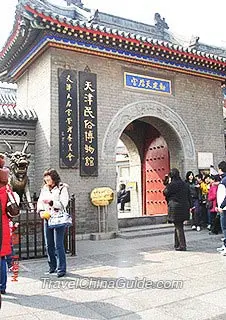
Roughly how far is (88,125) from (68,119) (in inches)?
21.2

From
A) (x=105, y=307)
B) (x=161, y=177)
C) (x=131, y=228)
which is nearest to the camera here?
(x=105, y=307)

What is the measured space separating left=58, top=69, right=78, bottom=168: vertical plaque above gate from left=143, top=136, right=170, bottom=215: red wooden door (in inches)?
145

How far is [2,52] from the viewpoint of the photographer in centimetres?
968

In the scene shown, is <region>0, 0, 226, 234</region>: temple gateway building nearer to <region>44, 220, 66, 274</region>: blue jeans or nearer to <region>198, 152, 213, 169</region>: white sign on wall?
<region>198, 152, 213, 169</region>: white sign on wall

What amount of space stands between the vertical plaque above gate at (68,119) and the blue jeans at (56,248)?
138 inches

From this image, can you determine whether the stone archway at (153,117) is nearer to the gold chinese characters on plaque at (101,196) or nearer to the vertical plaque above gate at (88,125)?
the vertical plaque above gate at (88,125)

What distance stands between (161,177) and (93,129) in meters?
3.53

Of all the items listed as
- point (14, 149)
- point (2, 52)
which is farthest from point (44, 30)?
point (14, 149)

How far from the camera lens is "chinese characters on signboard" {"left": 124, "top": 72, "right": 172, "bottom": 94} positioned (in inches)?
369

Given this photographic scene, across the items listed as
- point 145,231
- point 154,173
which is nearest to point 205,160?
point 154,173

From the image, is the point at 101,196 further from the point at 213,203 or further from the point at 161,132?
the point at 161,132

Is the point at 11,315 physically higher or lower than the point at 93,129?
lower

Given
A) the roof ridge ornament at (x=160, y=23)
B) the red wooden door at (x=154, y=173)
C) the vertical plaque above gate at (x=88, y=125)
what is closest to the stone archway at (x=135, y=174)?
the red wooden door at (x=154, y=173)

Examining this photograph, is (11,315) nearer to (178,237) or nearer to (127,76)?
(178,237)
